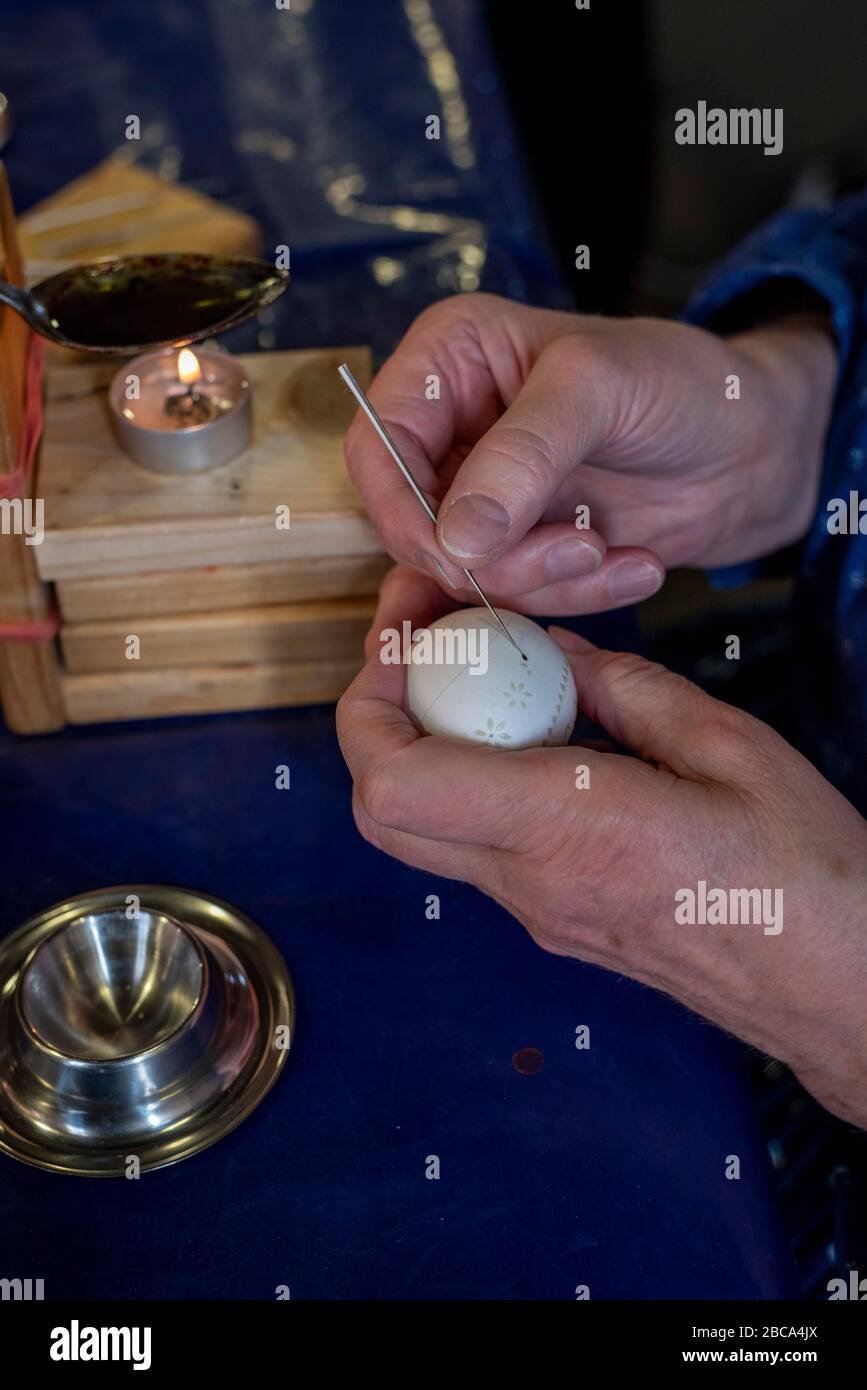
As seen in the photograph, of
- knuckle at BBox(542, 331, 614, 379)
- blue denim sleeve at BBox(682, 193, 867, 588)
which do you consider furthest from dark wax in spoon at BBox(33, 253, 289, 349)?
blue denim sleeve at BBox(682, 193, 867, 588)

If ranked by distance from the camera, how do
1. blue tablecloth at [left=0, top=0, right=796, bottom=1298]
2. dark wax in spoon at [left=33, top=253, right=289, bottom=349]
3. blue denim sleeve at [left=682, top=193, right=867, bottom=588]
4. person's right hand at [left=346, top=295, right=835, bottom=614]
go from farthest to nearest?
1. blue denim sleeve at [left=682, top=193, right=867, bottom=588]
2. dark wax in spoon at [left=33, top=253, right=289, bottom=349]
3. person's right hand at [left=346, top=295, right=835, bottom=614]
4. blue tablecloth at [left=0, top=0, right=796, bottom=1298]

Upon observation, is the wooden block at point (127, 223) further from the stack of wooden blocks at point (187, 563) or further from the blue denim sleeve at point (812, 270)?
the blue denim sleeve at point (812, 270)

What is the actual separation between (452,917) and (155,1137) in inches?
10.7

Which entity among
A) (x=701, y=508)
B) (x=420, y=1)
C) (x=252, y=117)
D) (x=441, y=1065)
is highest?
(x=420, y=1)

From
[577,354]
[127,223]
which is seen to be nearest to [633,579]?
[577,354]

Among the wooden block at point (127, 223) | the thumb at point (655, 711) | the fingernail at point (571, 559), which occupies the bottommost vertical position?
the thumb at point (655, 711)

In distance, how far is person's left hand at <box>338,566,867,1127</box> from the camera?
0.83 meters

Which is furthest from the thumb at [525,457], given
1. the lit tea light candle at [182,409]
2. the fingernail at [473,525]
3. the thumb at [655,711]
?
the lit tea light candle at [182,409]

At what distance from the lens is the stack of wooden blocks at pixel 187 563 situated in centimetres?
100

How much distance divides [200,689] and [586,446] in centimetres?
39

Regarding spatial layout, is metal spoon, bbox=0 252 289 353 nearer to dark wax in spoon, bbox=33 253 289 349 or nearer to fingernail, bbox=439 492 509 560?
dark wax in spoon, bbox=33 253 289 349
